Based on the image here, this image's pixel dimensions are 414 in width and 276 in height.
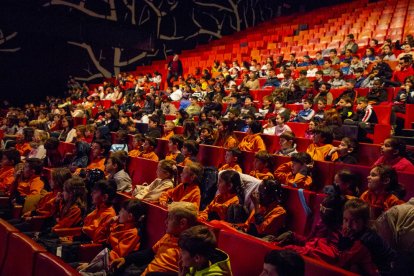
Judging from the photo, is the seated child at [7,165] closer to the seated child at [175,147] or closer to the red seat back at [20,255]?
the seated child at [175,147]

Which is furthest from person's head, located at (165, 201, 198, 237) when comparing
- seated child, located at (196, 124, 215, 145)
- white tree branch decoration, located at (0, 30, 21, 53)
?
white tree branch decoration, located at (0, 30, 21, 53)

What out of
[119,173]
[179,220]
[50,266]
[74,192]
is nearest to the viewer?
[50,266]

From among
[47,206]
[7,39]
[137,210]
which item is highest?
[7,39]

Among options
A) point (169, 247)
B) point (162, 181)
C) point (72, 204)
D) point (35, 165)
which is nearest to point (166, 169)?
point (162, 181)

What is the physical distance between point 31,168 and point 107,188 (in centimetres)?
70

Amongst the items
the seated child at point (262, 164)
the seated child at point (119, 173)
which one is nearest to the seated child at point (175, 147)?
the seated child at point (119, 173)

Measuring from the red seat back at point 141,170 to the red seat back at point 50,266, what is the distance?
119 centimetres

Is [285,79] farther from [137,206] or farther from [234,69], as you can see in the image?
[137,206]

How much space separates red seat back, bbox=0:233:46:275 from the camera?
88 cm

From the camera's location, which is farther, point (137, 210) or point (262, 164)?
point (262, 164)

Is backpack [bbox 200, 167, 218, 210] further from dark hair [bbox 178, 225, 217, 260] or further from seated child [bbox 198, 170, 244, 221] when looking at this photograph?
dark hair [bbox 178, 225, 217, 260]

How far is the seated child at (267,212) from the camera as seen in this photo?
4.53 feet

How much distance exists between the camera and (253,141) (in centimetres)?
235

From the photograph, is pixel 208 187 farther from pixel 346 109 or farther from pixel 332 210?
pixel 346 109
